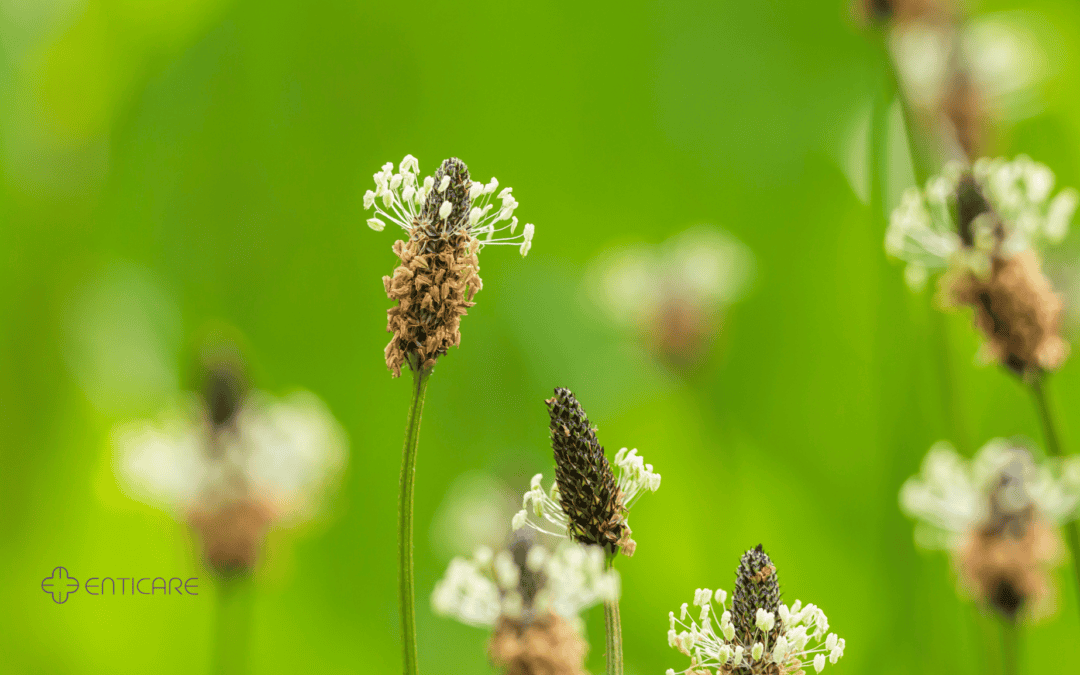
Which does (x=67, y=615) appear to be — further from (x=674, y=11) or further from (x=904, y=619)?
(x=674, y=11)

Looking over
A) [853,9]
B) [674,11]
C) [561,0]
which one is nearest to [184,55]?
[561,0]

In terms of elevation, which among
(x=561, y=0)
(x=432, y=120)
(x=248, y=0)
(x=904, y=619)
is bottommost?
(x=904, y=619)

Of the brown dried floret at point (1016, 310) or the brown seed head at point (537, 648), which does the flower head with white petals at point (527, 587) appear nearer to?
the brown seed head at point (537, 648)

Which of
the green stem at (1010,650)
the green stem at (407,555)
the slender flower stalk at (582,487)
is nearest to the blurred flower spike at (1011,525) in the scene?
the green stem at (1010,650)

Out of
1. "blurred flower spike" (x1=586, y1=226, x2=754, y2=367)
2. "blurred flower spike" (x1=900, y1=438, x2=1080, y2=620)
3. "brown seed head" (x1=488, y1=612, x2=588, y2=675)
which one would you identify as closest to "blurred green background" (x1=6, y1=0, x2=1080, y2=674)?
"blurred flower spike" (x1=586, y1=226, x2=754, y2=367)

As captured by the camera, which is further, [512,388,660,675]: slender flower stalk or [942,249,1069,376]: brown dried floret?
[942,249,1069,376]: brown dried floret

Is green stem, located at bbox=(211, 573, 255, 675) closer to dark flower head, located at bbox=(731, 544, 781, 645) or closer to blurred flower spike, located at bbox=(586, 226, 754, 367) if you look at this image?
dark flower head, located at bbox=(731, 544, 781, 645)
